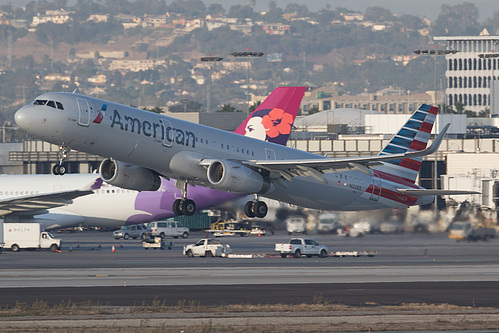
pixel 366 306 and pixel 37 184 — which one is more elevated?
pixel 37 184

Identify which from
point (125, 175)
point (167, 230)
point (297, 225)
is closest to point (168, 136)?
point (125, 175)

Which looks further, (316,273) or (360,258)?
(360,258)

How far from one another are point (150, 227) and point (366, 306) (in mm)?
69182

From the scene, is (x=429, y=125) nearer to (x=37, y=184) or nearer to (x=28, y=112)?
(x=28, y=112)

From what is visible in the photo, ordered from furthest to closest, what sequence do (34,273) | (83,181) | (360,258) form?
1. (83,181)
2. (360,258)
3. (34,273)

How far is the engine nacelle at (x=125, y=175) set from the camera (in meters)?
55.4

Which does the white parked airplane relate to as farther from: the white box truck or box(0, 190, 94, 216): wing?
the white box truck

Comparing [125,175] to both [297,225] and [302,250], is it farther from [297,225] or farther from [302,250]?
[302,250]

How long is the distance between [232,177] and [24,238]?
36532mm

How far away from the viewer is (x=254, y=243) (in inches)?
3787

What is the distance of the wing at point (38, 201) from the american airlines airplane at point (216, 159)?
32.6m

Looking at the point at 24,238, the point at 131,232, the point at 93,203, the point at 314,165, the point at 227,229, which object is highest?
the point at 314,165

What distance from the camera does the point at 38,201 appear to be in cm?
8775

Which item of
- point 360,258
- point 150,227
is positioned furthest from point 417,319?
point 150,227
